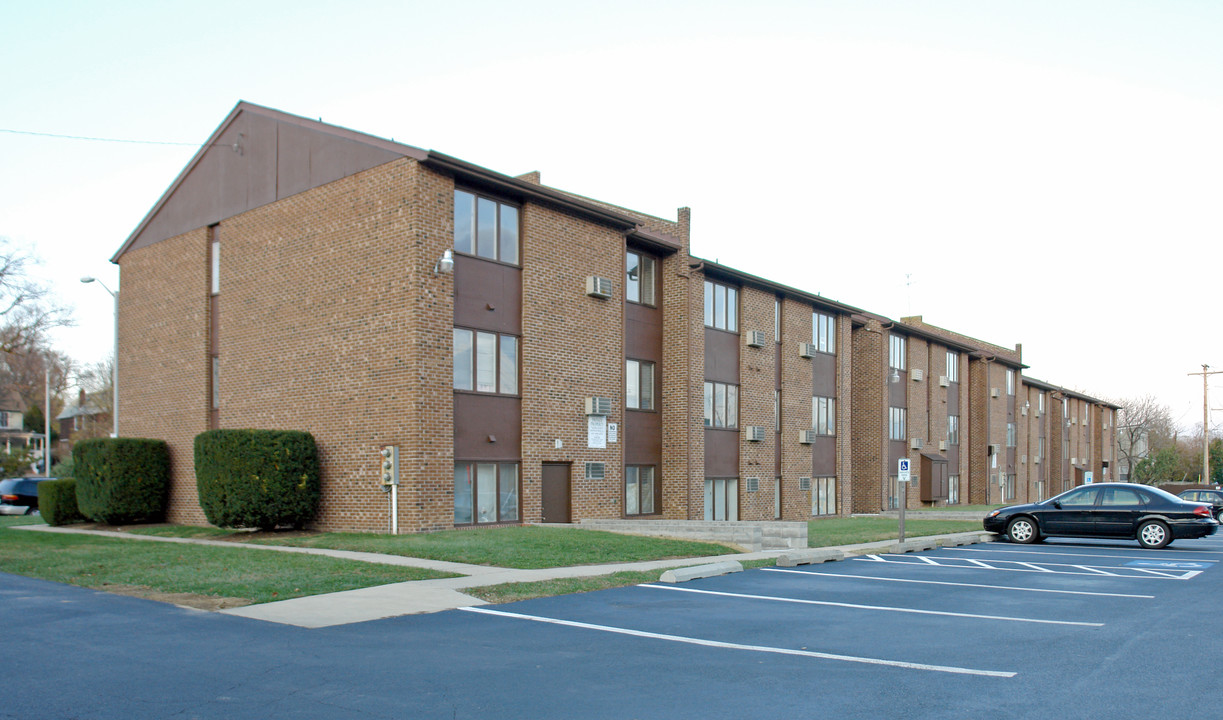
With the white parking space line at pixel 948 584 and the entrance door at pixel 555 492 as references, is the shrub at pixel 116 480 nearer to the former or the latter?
the entrance door at pixel 555 492

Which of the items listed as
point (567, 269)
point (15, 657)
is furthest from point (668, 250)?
point (15, 657)

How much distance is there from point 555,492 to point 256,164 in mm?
11751

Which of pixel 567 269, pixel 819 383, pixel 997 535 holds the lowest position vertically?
pixel 997 535

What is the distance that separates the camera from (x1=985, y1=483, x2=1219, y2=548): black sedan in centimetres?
2180

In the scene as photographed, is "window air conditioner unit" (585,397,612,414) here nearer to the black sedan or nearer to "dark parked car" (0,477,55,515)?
the black sedan

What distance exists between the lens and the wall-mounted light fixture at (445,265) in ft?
65.0

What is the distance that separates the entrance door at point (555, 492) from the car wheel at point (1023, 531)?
35.7 ft

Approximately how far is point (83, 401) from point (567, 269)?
230 feet

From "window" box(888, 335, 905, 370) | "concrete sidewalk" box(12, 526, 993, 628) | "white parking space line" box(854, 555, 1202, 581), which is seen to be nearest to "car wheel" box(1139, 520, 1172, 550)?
"white parking space line" box(854, 555, 1202, 581)

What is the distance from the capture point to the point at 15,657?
27.2 feet

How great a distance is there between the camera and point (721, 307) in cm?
3062

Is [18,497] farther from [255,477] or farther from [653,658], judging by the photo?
[653,658]

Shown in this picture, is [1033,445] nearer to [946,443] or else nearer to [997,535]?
[946,443]

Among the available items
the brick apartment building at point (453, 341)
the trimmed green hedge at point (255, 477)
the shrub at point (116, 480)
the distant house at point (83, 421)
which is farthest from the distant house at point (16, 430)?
the trimmed green hedge at point (255, 477)
